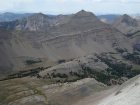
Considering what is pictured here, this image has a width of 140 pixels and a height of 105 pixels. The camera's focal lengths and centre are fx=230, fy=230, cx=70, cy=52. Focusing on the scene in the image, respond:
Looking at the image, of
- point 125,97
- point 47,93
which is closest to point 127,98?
point 125,97

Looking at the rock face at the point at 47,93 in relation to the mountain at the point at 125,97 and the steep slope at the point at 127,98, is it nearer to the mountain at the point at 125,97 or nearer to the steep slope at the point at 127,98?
the mountain at the point at 125,97

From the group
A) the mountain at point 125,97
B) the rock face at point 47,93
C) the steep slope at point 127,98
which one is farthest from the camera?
the rock face at point 47,93

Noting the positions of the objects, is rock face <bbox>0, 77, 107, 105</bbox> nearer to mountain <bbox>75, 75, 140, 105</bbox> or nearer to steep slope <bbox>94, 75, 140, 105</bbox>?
mountain <bbox>75, 75, 140, 105</bbox>

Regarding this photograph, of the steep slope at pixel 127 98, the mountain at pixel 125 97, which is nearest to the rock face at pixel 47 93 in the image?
the mountain at pixel 125 97

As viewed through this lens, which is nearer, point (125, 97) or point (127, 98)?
point (127, 98)

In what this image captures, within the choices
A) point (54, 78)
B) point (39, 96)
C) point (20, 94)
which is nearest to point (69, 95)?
point (39, 96)

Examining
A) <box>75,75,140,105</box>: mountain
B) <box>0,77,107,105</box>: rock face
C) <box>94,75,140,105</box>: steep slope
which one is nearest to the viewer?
<box>94,75,140,105</box>: steep slope

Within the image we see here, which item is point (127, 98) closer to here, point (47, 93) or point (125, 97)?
point (125, 97)

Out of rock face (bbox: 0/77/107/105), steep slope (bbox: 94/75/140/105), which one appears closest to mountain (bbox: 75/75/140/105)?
steep slope (bbox: 94/75/140/105)

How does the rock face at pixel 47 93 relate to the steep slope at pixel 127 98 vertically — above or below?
below

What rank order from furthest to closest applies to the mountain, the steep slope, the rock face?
the rock face
the mountain
the steep slope

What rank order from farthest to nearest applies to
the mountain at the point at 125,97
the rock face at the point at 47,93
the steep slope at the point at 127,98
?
the rock face at the point at 47,93, the mountain at the point at 125,97, the steep slope at the point at 127,98

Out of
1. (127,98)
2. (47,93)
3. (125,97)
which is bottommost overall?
(47,93)
